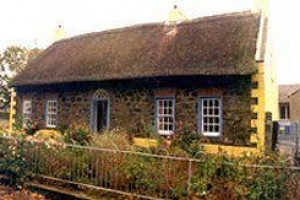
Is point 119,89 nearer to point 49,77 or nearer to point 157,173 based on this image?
point 49,77

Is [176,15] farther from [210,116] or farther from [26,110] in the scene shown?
[26,110]

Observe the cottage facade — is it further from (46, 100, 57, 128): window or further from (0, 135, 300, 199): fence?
(0, 135, 300, 199): fence

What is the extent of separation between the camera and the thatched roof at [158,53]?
621 inches

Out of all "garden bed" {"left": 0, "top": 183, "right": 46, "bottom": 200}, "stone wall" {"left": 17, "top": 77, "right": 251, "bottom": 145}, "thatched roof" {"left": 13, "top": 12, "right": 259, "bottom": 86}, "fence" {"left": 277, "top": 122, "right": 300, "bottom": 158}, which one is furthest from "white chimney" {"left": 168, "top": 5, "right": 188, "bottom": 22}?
"garden bed" {"left": 0, "top": 183, "right": 46, "bottom": 200}

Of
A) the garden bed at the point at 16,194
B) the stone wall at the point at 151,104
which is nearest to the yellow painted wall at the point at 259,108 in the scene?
the stone wall at the point at 151,104

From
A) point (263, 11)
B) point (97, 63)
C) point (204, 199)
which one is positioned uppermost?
point (263, 11)

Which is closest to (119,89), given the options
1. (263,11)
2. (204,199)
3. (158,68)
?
(158,68)

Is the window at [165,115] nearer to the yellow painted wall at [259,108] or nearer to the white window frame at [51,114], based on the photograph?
the yellow painted wall at [259,108]

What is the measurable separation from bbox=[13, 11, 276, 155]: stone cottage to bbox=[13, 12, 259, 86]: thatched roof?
0.16 feet

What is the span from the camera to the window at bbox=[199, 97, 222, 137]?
605 inches

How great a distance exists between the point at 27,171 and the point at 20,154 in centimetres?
59

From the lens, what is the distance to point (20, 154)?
36.4 feet

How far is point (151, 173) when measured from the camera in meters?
8.80

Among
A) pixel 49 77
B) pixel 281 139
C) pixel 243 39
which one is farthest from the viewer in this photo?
pixel 49 77
